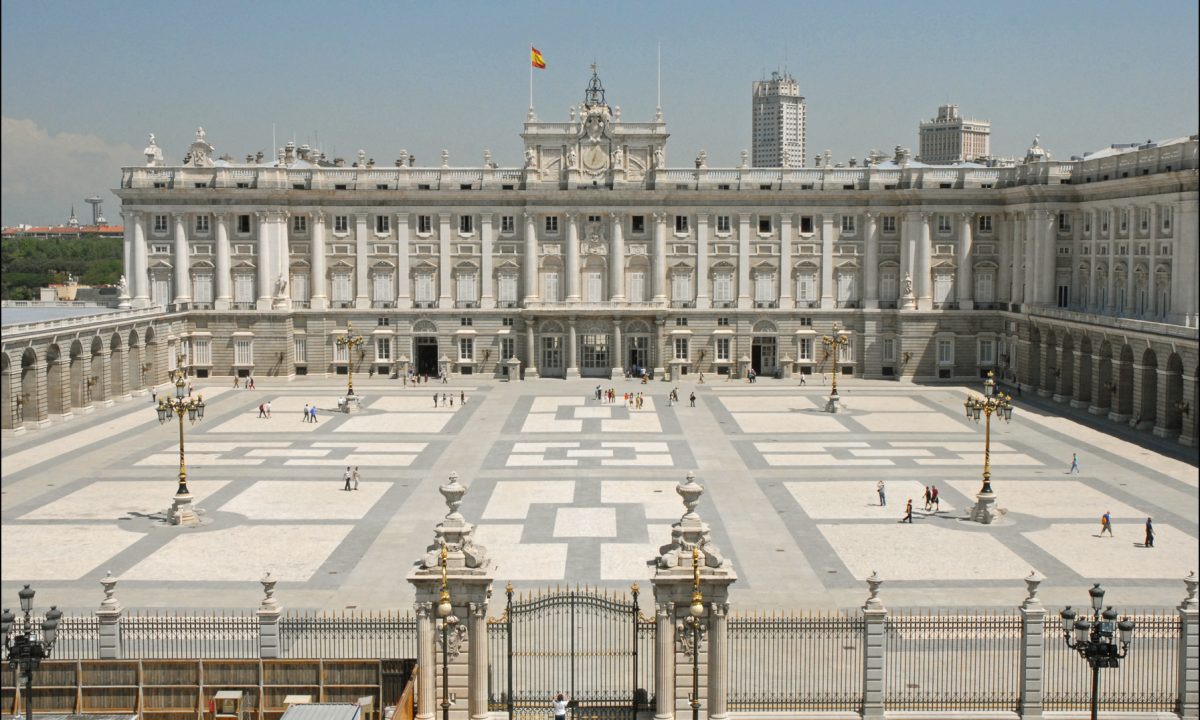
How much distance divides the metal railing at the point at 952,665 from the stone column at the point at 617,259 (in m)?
62.9

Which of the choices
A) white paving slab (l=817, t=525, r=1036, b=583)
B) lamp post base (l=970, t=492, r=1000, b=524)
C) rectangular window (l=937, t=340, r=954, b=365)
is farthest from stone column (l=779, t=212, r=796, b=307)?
lamp post base (l=970, t=492, r=1000, b=524)

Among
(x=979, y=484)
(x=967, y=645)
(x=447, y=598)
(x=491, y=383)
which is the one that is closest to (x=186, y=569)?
(x=447, y=598)

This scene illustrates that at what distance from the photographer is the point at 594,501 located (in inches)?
1991

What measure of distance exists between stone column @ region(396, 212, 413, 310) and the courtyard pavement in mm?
16189

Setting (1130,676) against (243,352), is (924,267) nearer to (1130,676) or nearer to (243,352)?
(243,352)

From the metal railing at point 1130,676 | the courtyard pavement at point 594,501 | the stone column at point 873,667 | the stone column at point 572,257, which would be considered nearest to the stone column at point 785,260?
the stone column at point 572,257

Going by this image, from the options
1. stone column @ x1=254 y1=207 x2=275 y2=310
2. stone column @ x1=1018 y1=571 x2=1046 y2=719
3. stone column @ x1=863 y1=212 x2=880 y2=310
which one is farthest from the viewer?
stone column @ x1=863 y1=212 x2=880 y2=310

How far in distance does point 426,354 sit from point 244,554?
173 feet

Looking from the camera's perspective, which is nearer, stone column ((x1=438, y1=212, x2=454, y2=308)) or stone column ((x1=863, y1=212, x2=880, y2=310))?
stone column ((x1=863, y1=212, x2=880, y2=310))

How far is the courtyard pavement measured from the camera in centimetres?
3912

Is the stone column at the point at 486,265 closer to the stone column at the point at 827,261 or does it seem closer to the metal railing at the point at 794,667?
the stone column at the point at 827,261

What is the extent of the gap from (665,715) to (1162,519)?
27558mm

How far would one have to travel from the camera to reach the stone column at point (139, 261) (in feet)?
299

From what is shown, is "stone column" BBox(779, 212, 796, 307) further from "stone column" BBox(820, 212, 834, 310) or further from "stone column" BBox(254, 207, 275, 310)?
"stone column" BBox(254, 207, 275, 310)
